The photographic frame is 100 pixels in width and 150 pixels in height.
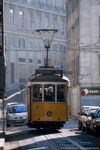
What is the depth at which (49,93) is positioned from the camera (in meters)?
28.0

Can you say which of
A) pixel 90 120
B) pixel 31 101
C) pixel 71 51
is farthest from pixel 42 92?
pixel 71 51

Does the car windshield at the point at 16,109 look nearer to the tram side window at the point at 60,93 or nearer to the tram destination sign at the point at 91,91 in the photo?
the tram destination sign at the point at 91,91

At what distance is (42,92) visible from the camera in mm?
27859

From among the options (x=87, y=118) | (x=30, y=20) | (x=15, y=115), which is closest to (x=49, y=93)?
(x=87, y=118)

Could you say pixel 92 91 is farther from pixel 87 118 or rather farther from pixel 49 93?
pixel 49 93

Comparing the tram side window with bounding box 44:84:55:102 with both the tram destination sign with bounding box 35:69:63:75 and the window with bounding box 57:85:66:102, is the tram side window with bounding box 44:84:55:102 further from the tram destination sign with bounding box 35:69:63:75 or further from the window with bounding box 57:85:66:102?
the tram destination sign with bounding box 35:69:63:75

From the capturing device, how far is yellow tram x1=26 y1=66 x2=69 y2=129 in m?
27.9

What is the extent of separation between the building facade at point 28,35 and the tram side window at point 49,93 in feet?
178

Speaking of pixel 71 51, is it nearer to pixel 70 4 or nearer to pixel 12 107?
pixel 70 4

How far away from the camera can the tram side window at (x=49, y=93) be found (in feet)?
91.6

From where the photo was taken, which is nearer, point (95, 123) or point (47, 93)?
point (95, 123)

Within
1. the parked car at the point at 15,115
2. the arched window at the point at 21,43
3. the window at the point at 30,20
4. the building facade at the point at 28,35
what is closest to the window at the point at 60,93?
the parked car at the point at 15,115

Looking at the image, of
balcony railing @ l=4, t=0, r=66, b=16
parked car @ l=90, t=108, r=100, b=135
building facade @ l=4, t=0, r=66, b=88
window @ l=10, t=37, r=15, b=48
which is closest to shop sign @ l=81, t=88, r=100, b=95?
parked car @ l=90, t=108, r=100, b=135

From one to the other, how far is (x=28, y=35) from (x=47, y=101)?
6078cm
